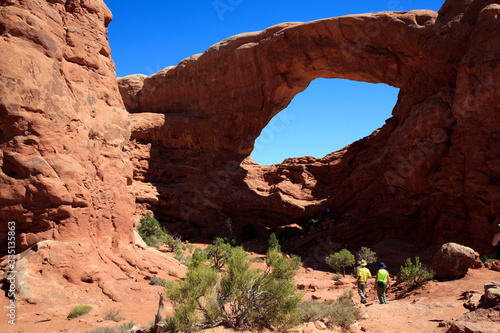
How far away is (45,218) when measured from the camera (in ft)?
27.4

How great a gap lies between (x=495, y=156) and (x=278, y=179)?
A: 14.5 metres

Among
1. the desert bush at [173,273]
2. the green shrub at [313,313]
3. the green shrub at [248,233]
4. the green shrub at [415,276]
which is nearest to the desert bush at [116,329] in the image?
the green shrub at [313,313]

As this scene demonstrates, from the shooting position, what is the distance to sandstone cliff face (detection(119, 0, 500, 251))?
54.3ft

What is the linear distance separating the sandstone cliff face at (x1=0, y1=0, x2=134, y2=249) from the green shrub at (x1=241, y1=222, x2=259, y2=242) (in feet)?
43.6

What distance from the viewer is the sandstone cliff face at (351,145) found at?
54.3 feet

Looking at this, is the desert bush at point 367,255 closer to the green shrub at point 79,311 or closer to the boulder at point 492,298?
the boulder at point 492,298

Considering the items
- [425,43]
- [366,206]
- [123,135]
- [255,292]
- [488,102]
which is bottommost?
[255,292]

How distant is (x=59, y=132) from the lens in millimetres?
8977

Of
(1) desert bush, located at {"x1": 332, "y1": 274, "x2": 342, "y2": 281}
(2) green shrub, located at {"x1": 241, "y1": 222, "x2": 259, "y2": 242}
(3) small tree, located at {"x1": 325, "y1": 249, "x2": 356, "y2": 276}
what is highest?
(2) green shrub, located at {"x1": 241, "y1": 222, "x2": 259, "y2": 242}

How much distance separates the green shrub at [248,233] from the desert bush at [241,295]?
16098mm

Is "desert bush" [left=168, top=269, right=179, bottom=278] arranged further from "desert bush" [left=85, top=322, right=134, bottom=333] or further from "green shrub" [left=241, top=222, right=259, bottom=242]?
"green shrub" [left=241, top=222, right=259, bottom=242]

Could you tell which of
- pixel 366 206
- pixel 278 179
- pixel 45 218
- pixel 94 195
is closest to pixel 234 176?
pixel 278 179

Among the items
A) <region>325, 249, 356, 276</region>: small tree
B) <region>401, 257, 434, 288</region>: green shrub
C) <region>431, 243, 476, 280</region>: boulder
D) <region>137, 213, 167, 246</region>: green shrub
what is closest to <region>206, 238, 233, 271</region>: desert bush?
<region>137, 213, 167, 246</region>: green shrub

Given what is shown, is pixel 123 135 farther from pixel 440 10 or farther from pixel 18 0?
pixel 440 10
